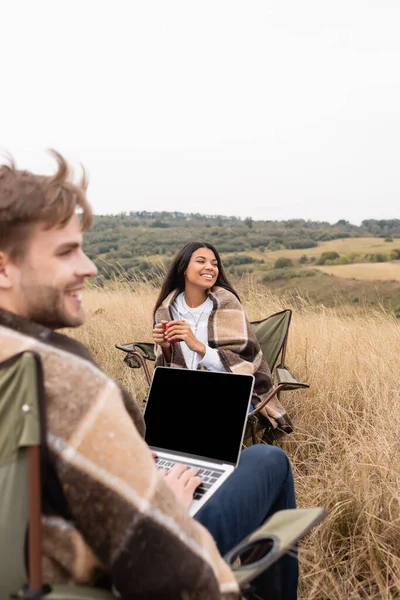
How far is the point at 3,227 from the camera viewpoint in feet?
3.19

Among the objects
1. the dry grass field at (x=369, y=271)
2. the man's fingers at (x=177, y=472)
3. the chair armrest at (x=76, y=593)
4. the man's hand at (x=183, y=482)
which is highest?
the chair armrest at (x=76, y=593)

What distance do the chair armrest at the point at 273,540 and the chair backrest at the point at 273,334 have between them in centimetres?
247

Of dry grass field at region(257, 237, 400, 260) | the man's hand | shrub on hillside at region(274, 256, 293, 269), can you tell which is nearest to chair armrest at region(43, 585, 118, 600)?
the man's hand

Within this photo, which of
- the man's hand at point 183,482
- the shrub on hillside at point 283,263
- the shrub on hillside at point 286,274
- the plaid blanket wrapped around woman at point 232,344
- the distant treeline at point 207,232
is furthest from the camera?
the distant treeline at point 207,232

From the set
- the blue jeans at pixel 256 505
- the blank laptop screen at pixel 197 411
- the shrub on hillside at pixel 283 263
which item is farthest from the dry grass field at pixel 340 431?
the shrub on hillside at pixel 283 263

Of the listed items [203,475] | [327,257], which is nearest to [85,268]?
[203,475]

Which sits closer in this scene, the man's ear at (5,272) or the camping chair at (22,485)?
the camping chair at (22,485)

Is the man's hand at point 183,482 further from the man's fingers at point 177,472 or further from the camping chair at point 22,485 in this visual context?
the camping chair at point 22,485

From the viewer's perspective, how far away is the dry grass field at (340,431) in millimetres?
1949

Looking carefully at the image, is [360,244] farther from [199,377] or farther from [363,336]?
[199,377]

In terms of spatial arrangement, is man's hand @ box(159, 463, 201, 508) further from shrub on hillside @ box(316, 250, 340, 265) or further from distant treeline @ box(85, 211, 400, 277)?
shrub on hillside @ box(316, 250, 340, 265)

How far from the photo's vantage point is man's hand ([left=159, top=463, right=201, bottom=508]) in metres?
1.38

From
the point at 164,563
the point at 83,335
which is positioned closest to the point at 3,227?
the point at 164,563

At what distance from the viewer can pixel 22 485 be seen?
2.95 ft
